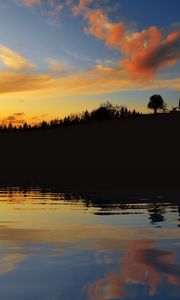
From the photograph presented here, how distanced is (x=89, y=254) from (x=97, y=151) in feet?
148

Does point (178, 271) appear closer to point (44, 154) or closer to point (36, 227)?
point (36, 227)

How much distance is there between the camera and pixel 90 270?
6.63m

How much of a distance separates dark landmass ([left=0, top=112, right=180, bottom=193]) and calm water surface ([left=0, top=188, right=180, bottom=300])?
77.5ft

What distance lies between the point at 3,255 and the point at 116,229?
329cm

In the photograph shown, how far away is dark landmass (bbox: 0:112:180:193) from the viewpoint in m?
40.9

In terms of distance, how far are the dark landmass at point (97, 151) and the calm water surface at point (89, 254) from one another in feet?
77.5

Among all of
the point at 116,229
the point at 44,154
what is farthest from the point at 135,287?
the point at 44,154

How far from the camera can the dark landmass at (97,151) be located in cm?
4094

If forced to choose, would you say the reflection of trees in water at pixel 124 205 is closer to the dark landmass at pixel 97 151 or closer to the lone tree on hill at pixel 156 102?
the dark landmass at pixel 97 151

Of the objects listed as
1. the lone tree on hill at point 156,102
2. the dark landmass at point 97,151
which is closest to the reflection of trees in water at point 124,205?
the dark landmass at point 97,151

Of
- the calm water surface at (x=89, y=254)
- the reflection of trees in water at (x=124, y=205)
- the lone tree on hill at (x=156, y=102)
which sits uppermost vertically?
the lone tree on hill at (x=156, y=102)

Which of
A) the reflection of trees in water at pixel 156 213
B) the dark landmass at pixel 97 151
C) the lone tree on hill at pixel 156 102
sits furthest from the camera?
the lone tree on hill at pixel 156 102

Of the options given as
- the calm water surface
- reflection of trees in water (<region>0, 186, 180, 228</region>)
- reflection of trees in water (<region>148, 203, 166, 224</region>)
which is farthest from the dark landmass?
the calm water surface

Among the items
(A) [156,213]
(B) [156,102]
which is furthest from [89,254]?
(B) [156,102]
